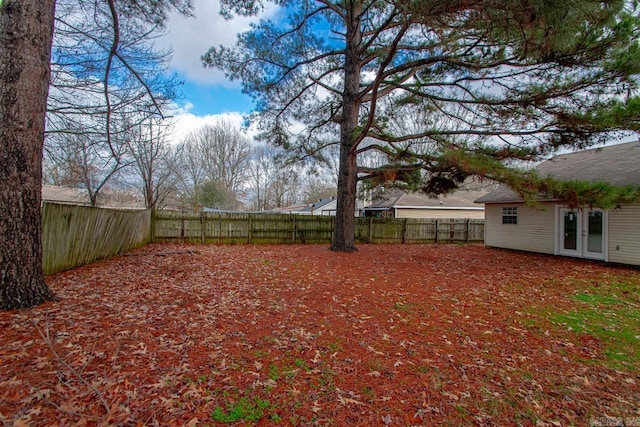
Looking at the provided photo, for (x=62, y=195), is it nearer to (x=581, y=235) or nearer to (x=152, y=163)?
(x=152, y=163)

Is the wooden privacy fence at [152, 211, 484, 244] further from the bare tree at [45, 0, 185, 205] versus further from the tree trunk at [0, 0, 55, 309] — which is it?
the tree trunk at [0, 0, 55, 309]

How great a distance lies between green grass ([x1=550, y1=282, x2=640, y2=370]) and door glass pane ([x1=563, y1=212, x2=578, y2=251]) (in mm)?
4149

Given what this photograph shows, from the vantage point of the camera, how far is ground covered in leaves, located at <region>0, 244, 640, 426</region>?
217 cm

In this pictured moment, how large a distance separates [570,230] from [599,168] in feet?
7.94

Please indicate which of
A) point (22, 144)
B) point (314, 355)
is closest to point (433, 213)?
point (314, 355)

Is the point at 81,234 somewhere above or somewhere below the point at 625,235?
below

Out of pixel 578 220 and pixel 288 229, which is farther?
pixel 288 229

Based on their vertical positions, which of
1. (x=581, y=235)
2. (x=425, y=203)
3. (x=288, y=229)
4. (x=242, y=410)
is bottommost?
(x=242, y=410)

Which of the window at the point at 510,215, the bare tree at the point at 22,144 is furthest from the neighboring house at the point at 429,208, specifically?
the bare tree at the point at 22,144

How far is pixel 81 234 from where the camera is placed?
635 cm

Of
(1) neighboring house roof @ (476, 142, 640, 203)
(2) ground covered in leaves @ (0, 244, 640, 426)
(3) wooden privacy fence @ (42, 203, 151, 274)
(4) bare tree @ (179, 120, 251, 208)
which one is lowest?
(2) ground covered in leaves @ (0, 244, 640, 426)

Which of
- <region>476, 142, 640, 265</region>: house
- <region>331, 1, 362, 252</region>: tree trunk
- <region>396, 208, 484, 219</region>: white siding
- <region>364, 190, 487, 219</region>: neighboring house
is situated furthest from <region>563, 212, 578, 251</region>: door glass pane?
<region>396, 208, 484, 219</region>: white siding

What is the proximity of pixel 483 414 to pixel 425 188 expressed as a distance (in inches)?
325

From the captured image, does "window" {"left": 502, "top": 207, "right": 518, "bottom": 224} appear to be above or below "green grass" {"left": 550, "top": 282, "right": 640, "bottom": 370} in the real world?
above
